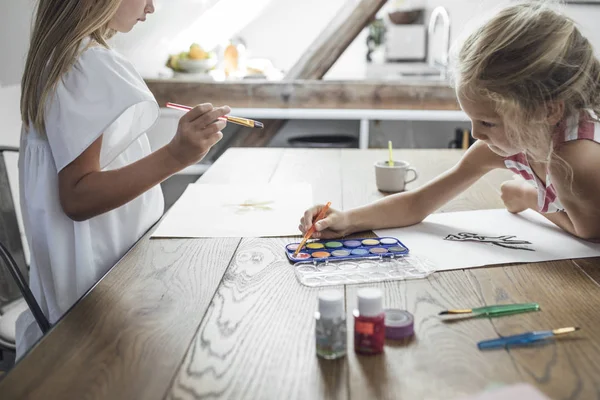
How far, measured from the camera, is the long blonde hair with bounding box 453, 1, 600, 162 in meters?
1.05

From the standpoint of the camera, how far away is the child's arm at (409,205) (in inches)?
44.6

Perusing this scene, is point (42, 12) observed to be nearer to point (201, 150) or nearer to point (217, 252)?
point (201, 150)

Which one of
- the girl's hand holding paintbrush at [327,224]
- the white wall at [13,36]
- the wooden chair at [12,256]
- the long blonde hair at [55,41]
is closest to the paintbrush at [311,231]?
the girl's hand holding paintbrush at [327,224]

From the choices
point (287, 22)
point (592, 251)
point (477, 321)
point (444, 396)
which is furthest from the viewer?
point (287, 22)

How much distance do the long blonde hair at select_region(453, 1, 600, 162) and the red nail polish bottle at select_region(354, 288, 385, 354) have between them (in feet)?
1.78

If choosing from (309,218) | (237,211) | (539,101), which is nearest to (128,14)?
(237,211)

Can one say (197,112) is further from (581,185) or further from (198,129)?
(581,185)

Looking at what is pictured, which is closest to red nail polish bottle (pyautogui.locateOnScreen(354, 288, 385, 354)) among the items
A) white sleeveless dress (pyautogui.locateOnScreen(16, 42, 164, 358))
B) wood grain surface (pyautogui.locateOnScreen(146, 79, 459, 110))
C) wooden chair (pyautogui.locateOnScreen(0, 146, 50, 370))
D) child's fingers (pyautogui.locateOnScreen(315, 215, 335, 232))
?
child's fingers (pyautogui.locateOnScreen(315, 215, 335, 232))

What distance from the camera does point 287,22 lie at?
15.6 feet

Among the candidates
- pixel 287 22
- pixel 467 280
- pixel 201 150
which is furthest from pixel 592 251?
pixel 287 22

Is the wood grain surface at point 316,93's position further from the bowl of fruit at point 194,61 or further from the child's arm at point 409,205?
the child's arm at point 409,205

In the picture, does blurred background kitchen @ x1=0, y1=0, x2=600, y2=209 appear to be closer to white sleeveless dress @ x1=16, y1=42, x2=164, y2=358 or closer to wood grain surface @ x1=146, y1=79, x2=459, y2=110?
wood grain surface @ x1=146, y1=79, x2=459, y2=110

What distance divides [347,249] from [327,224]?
0.09 meters

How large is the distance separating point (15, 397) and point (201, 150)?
23.8 inches
